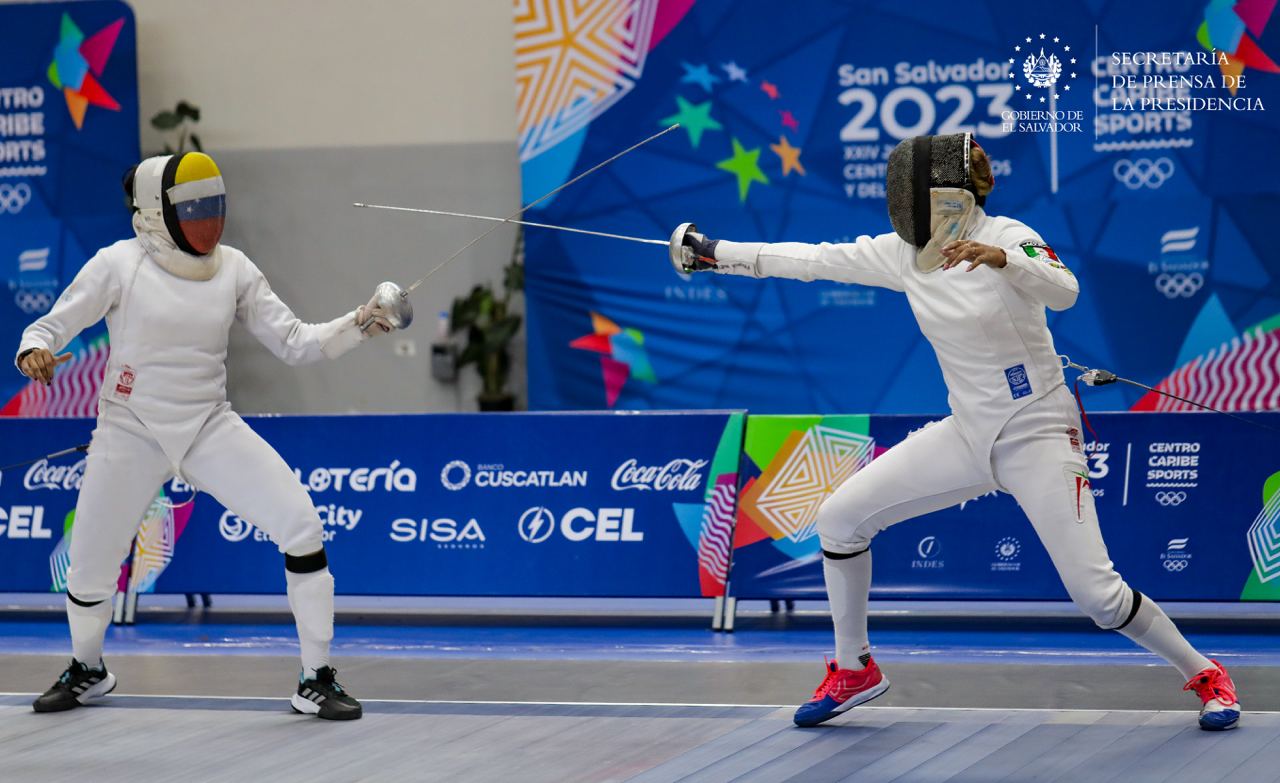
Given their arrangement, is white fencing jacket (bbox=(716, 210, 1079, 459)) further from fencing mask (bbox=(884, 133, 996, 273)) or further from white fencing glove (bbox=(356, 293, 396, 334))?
white fencing glove (bbox=(356, 293, 396, 334))

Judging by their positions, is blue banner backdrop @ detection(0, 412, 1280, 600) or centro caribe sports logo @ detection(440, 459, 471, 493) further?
centro caribe sports logo @ detection(440, 459, 471, 493)

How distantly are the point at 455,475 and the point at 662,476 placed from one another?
84cm

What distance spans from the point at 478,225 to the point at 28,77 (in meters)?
3.01

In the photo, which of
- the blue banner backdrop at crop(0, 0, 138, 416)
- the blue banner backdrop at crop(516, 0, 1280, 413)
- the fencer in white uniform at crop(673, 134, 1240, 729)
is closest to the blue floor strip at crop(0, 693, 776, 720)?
the fencer in white uniform at crop(673, 134, 1240, 729)

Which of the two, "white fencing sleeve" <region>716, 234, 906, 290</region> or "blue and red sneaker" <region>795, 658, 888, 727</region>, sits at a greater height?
"white fencing sleeve" <region>716, 234, 906, 290</region>

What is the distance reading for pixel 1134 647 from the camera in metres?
5.04

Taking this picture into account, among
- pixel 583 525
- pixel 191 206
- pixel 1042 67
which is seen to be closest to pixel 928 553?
pixel 583 525

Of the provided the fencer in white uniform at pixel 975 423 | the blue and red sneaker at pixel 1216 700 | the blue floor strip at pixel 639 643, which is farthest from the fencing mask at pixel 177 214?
the blue and red sneaker at pixel 1216 700

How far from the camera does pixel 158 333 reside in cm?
420

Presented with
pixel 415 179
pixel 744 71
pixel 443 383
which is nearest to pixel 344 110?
pixel 415 179

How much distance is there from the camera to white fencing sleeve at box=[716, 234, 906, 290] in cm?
392

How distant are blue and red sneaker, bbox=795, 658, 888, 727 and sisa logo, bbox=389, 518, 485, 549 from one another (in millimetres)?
2113

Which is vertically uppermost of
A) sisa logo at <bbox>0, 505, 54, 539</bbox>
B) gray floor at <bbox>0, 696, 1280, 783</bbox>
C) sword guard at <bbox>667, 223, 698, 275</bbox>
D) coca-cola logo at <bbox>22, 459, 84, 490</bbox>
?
sword guard at <bbox>667, 223, 698, 275</bbox>

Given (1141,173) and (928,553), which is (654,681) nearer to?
(928,553)
